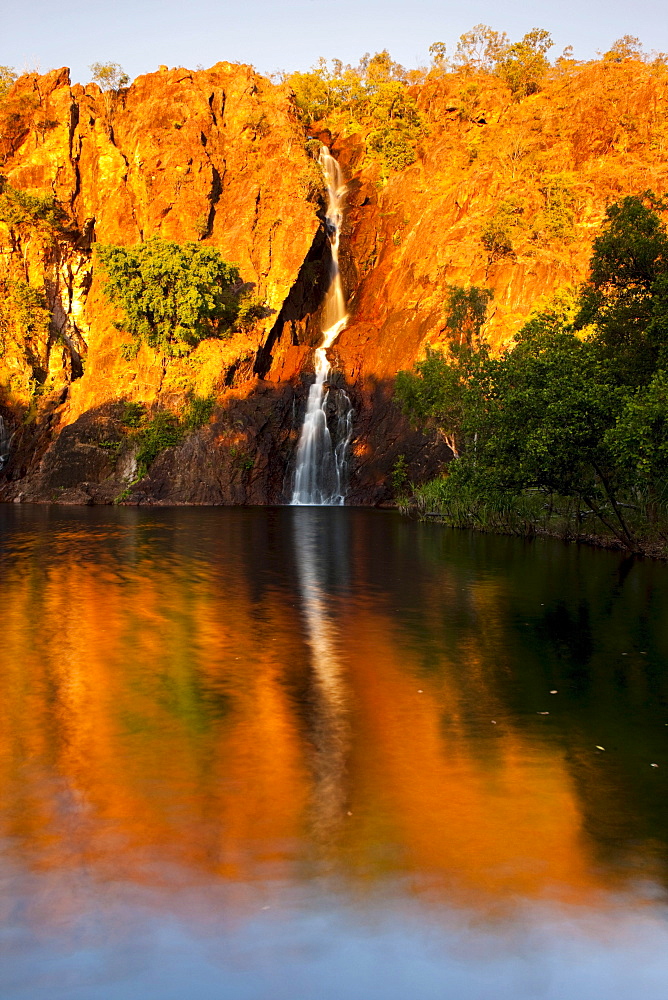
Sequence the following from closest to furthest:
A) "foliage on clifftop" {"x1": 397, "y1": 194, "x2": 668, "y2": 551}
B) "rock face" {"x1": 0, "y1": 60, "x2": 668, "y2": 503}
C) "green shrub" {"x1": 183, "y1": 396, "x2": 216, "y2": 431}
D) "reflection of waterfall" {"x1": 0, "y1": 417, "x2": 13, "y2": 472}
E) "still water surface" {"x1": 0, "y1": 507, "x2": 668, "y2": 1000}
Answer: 1. "still water surface" {"x1": 0, "y1": 507, "x2": 668, "y2": 1000}
2. "foliage on clifftop" {"x1": 397, "y1": 194, "x2": 668, "y2": 551}
3. "rock face" {"x1": 0, "y1": 60, "x2": 668, "y2": 503}
4. "green shrub" {"x1": 183, "y1": 396, "x2": 216, "y2": 431}
5. "reflection of waterfall" {"x1": 0, "y1": 417, "x2": 13, "y2": 472}

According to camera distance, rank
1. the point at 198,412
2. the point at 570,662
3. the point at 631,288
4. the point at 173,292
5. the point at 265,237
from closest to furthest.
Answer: the point at 570,662 < the point at 631,288 < the point at 198,412 < the point at 173,292 < the point at 265,237

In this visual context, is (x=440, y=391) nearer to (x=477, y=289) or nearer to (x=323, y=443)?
(x=477, y=289)

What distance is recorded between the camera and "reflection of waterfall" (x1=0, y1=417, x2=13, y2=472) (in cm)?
6806

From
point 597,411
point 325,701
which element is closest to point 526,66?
point 597,411

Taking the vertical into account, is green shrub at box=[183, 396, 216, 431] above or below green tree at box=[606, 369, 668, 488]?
above

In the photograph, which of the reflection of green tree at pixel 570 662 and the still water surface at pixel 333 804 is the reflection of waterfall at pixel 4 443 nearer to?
the reflection of green tree at pixel 570 662

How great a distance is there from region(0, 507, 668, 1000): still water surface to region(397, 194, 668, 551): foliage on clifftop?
8790mm

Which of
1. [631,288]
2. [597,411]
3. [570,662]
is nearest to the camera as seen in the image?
[570,662]

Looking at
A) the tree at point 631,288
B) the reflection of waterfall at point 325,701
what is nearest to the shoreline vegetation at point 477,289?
the tree at point 631,288


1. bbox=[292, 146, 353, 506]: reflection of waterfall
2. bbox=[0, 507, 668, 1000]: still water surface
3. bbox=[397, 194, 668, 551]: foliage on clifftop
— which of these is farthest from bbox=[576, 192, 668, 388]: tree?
bbox=[292, 146, 353, 506]: reflection of waterfall

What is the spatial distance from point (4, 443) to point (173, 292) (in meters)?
17.9

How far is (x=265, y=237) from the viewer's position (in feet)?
229

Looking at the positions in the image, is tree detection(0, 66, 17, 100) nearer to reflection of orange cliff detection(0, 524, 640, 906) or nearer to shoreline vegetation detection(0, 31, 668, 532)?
shoreline vegetation detection(0, 31, 668, 532)

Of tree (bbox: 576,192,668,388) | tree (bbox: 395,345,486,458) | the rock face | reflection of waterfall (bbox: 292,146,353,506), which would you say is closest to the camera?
tree (bbox: 576,192,668,388)
